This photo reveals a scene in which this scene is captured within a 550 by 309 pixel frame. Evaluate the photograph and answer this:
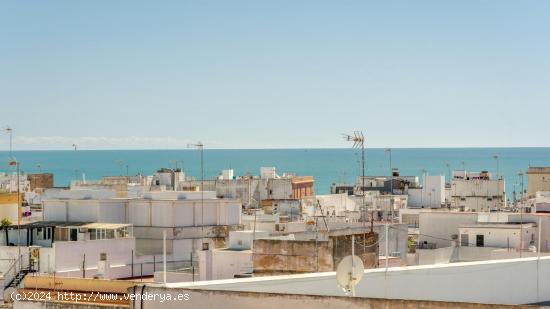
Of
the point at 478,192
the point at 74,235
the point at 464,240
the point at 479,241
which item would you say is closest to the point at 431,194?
the point at 478,192

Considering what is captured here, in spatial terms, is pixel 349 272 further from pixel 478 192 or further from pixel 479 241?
pixel 478 192

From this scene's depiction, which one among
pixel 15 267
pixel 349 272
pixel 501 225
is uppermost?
pixel 349 272

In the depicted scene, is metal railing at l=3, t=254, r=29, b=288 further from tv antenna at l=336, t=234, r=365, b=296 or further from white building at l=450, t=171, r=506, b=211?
white building at l=450, t=171, r=506, b=211

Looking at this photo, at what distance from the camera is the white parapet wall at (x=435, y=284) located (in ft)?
46.8

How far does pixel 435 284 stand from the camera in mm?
15703

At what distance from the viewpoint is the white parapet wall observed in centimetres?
1427

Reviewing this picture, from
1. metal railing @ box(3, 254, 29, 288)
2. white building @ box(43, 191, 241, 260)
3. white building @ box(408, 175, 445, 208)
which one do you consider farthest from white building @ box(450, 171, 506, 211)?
metal railing @ box(3, 254, 29, 288)

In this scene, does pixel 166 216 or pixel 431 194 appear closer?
pixel 166 216

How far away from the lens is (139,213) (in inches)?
1406

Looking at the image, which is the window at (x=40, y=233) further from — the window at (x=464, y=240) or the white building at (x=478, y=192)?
the white building at (x=478, y=192)

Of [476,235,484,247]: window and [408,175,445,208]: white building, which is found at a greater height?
[408,175,445,208]: white building

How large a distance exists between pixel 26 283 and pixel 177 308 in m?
10.1

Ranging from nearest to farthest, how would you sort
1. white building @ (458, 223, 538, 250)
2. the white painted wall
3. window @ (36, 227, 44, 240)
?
window @ (36, 227, 44, 240) < white building @ (458, 223, 538, 250) < the white painted wall

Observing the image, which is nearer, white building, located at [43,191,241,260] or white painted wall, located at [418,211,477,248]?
white building, located at [43,191,241,260]
